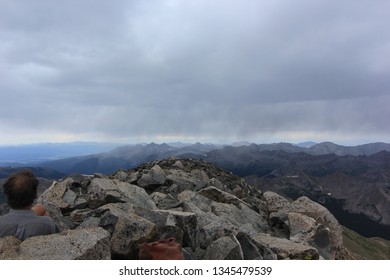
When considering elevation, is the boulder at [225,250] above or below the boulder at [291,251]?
above

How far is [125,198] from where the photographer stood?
62.0 feet

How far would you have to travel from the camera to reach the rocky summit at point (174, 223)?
10.4 m

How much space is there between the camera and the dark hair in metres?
9.04

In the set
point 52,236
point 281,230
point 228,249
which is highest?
point 52,236

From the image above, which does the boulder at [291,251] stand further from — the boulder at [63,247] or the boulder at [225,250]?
the boulder at [63,247]

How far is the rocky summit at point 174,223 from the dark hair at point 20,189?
3.71 feet

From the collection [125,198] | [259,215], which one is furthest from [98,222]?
[259,215]

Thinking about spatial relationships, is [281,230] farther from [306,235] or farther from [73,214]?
[73,214]

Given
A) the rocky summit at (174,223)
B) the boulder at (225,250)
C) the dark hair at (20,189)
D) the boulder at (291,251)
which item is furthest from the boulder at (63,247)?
the boulder at (291,251)

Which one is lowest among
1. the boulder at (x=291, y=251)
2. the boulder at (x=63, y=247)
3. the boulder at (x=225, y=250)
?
the boulder at (x=291, y=251)

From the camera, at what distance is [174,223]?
44.3 ft

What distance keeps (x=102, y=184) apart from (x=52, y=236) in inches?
417

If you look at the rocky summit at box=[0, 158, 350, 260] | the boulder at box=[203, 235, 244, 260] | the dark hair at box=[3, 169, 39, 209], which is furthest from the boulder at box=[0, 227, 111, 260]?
the boulder at box=[203, 235, 244, 260]

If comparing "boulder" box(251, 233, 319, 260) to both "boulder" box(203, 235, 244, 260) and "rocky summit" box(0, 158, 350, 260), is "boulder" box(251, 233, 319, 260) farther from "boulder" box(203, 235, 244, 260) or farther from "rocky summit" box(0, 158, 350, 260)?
"boulder" box(203, 235, 244, 260)
